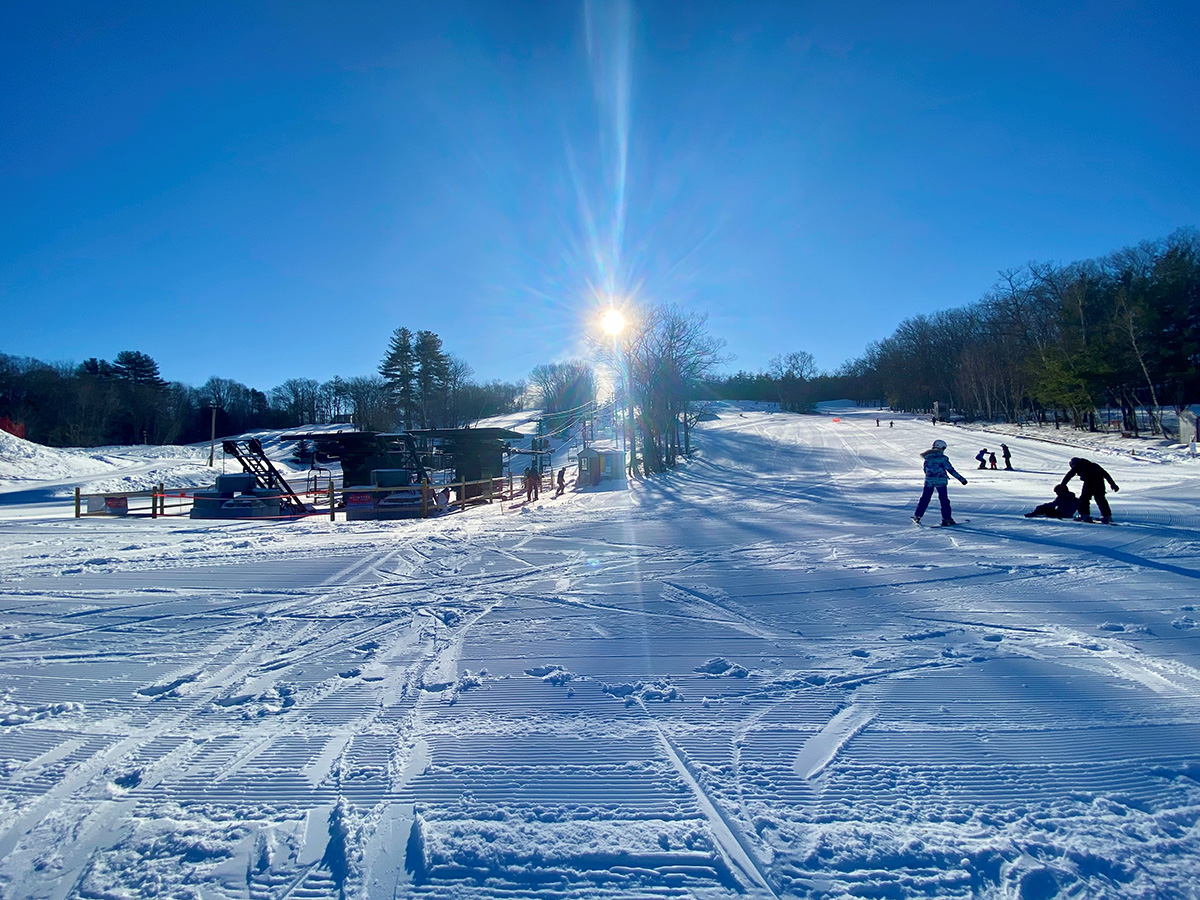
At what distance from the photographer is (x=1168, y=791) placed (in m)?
2.72

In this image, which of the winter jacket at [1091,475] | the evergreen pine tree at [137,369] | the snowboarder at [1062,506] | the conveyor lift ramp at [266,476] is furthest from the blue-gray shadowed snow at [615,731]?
the evergreen pine tree at [137,369]

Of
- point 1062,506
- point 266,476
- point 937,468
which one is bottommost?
point 266,476

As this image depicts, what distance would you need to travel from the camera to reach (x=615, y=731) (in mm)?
3438

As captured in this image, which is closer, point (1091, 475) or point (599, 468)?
point (1091, 475)

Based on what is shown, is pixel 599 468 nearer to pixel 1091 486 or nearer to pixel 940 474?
pixel 940 474

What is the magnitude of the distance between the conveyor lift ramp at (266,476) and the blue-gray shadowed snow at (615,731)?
1327 cm

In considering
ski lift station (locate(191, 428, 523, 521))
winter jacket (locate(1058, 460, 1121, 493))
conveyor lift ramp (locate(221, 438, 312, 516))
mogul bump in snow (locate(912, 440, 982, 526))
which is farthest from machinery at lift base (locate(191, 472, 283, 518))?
winter jacket (locate(1058, 460, 1121, 493))

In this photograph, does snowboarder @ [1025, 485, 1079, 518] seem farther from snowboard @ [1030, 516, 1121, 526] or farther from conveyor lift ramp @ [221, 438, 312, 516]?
conveyor lift ramp @ [221, 438, 312, 516]

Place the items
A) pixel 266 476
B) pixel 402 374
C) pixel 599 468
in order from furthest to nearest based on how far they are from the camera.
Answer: pixel 402 374, pixel 599 468, pixel 266 476

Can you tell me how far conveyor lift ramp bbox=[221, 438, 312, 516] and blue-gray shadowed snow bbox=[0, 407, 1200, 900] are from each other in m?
13.3

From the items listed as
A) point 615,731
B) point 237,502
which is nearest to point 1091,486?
point 615,731

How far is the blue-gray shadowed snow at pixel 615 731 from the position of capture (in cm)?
240

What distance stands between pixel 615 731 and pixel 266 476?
23.8 metres

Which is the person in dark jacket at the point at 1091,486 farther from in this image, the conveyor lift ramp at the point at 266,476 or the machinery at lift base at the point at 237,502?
the machinery at lift base at the point at 237,502
